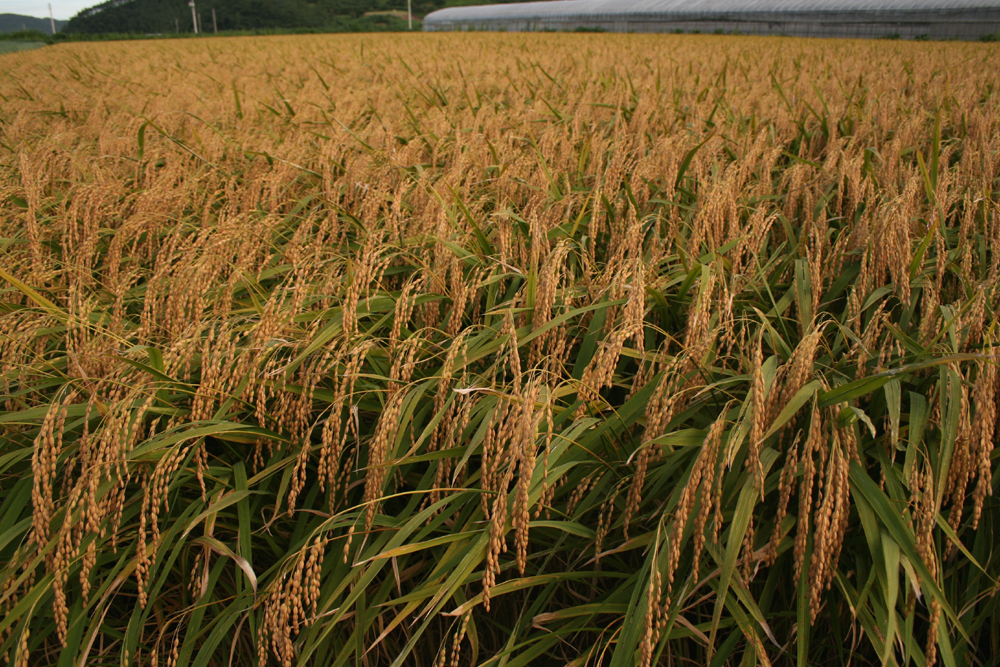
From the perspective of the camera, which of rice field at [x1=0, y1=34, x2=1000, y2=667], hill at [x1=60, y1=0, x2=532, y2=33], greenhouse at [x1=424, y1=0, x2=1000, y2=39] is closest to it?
rice field at [x1=0, y1=34, x2=1000, y2=667]

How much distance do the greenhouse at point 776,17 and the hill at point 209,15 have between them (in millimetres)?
28696

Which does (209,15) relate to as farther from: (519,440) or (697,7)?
(519,440)

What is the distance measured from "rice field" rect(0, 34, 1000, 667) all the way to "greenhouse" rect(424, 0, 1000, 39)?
21.1m

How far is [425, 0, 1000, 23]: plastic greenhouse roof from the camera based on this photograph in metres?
21.1

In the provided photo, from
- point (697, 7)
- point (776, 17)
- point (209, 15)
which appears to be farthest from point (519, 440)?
point (209, 15)

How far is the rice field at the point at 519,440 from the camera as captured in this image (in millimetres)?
1092

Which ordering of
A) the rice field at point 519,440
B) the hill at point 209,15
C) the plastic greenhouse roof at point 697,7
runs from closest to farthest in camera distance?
1. the rice field at point 519,440
2. the plastic greenhouse roof at point 697,7
3. the hill at point 209,15

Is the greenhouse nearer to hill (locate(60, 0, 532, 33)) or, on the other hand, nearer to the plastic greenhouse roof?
the plastic greenhouse roof

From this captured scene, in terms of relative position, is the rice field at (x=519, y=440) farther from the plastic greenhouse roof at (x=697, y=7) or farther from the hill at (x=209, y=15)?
the hill at (x=209, y=15)

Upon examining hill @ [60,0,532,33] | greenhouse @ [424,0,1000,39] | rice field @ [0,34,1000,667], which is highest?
hill @ [60,0,532,33]

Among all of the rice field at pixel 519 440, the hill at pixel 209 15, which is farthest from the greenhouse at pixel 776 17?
the hill at pixel 209 15

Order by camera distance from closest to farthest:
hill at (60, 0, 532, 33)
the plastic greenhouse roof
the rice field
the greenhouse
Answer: the rice field < the greenhouse < the plastic greenhouse roof < hill at (60, 0, 532, 33)

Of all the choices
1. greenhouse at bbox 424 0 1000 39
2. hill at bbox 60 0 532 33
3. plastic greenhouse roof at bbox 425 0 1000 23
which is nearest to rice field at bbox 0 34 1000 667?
greenhouse at bbox 424 0 1000 39

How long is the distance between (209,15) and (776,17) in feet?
199
